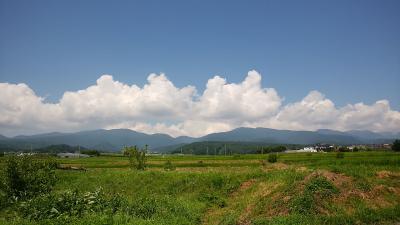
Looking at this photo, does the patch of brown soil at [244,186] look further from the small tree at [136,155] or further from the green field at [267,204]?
the small tree at [136,155]

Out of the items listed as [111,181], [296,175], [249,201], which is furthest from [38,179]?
[296,175]

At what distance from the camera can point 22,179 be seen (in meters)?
32.2

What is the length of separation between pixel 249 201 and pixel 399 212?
9714 millimetres

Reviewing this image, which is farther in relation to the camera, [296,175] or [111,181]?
[111,181]

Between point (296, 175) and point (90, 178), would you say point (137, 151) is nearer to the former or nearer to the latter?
point (90, 178)

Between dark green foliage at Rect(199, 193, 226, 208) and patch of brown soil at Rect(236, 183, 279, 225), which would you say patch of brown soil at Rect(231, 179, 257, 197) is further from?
patch of brown soil at Rect(236, 183, 279, 225)

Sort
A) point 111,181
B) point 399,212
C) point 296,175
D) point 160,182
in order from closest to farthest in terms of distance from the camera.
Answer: point 399,212
point 296,175
point 160,182
point 111,181

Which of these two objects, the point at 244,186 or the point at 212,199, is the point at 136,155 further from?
the point at 212,199

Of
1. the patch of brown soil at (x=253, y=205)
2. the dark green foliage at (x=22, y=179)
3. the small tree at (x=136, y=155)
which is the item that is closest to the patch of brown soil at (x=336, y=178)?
the patch of brown soil at (x=253, y=205)

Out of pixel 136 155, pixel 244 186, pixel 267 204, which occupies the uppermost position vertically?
pixel 136 155

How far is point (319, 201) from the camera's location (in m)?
23.7

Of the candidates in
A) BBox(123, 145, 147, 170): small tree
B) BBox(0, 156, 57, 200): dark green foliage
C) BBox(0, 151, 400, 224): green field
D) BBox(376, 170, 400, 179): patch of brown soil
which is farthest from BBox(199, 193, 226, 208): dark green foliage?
BBox(123, 145, 147, 170): small tree

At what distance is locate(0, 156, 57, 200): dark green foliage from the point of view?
31.7 meters

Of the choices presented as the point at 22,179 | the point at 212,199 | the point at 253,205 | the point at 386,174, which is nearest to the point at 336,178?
the point at 386,174
